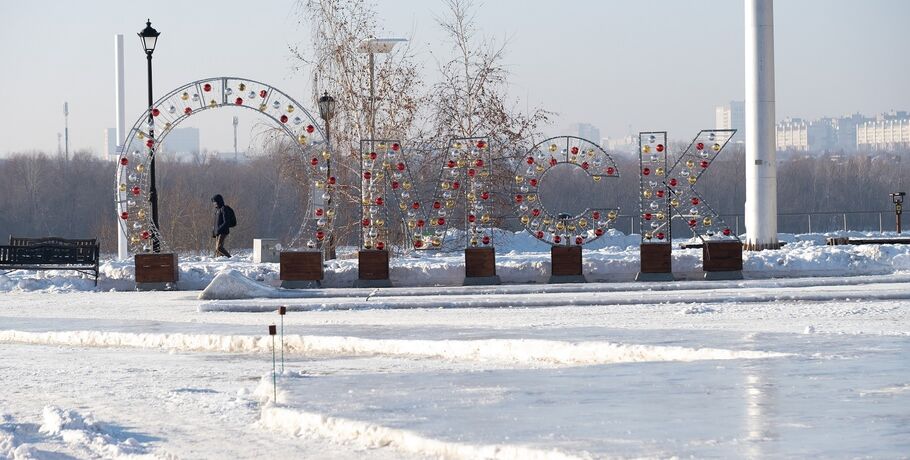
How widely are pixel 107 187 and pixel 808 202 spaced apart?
42.1 metres

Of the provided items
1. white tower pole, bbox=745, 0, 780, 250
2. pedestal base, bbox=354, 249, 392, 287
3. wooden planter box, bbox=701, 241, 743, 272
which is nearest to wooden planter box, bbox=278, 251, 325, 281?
pedestal base, bbox=354, 249, 392, 287

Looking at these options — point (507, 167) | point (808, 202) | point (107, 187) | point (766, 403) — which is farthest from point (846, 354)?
point (808, 202)

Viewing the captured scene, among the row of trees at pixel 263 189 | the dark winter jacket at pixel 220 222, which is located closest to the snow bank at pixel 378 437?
Answer: the dark winter jacket at pixel 220 222

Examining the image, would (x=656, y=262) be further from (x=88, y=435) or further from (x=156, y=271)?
(x=88, y=435)

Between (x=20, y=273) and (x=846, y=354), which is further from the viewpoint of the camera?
(x=20, y=273)

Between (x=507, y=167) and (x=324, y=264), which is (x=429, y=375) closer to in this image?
(x=324, y=264)

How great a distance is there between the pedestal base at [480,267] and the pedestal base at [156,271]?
6.01 meters

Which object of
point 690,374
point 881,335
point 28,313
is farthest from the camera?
point 28,313

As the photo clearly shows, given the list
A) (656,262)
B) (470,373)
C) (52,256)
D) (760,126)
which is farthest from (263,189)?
(470,373)

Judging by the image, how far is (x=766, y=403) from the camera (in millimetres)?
11219

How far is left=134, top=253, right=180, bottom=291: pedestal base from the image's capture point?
29.1 meters

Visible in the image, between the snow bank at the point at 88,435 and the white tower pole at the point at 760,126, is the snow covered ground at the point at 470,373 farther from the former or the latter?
the white tower pole at the point at 760,126

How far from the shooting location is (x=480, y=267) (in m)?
29.0

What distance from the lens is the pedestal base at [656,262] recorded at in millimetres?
28875
